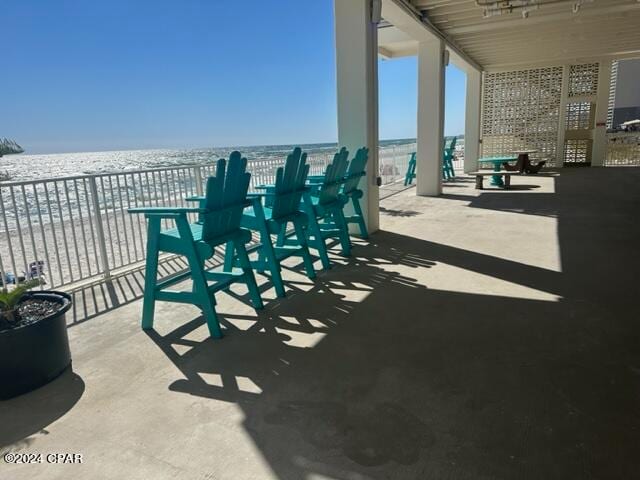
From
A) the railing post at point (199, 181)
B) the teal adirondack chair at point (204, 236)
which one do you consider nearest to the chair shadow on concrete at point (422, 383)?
the teal adirondack chair at point (204, 236)

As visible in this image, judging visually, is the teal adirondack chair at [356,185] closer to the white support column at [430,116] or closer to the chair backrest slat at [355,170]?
the chair backrest slat at [355,170]

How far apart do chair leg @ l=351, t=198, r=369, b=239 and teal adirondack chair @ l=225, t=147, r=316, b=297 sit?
53.2 inches

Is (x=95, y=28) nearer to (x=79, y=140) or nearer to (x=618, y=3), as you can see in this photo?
(x=79, y=140)

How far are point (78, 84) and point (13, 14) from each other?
6.80 m

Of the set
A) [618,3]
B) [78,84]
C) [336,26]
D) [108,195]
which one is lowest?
[108,195]

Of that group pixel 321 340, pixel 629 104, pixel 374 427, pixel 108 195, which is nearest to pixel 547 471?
pixel 374 427

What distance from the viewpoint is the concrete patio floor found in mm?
1488

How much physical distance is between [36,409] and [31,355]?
0.26 metres

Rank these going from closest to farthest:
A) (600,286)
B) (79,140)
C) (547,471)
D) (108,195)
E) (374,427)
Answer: (547,471) → (374,427) → (600,286) → (108,195) → (79,140)

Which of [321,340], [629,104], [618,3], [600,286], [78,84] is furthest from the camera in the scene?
[78,84]

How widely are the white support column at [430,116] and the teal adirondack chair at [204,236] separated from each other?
6435mm

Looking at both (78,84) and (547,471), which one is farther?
(78,84)

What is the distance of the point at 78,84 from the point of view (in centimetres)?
3712

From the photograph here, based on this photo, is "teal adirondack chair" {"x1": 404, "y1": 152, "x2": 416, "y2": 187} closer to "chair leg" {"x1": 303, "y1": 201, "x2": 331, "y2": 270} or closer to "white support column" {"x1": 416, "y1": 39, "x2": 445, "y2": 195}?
"white support column" {"x1": 416, "y1": 39, "x2": 445, "y2": 195}
